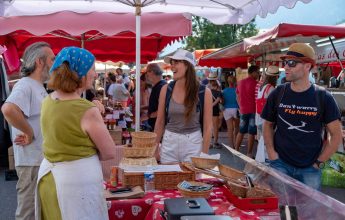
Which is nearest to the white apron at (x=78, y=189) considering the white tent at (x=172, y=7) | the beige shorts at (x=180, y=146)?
the beige shorts at (x=180, y=146)

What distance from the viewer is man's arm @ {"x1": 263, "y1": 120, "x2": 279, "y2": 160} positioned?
3.16 m

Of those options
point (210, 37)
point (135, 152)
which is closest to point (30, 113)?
point (135, 152)

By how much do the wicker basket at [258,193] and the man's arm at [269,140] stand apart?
0.86 metres

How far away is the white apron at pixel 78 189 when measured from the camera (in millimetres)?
2133

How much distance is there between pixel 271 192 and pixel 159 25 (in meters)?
2.44

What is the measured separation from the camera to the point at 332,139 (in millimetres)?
3020

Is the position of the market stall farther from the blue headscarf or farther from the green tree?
the green tree

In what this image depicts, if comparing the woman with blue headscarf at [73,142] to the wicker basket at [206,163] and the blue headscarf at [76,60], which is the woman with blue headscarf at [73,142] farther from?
the wicker basket at [206,163]

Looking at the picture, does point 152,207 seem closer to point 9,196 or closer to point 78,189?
point 78,189

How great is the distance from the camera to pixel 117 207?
94.4 inches

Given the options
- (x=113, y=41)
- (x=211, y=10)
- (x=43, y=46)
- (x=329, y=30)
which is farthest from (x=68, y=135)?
(x=113, y=41)

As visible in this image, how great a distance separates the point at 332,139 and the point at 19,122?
225cm

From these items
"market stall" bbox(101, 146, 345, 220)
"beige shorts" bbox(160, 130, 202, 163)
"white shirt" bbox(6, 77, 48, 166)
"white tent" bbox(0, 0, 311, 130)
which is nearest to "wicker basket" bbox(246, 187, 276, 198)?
"market stall" bbox(101, 146, 345, 220)

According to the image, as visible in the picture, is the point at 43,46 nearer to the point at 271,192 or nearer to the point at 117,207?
the point at 117,207
